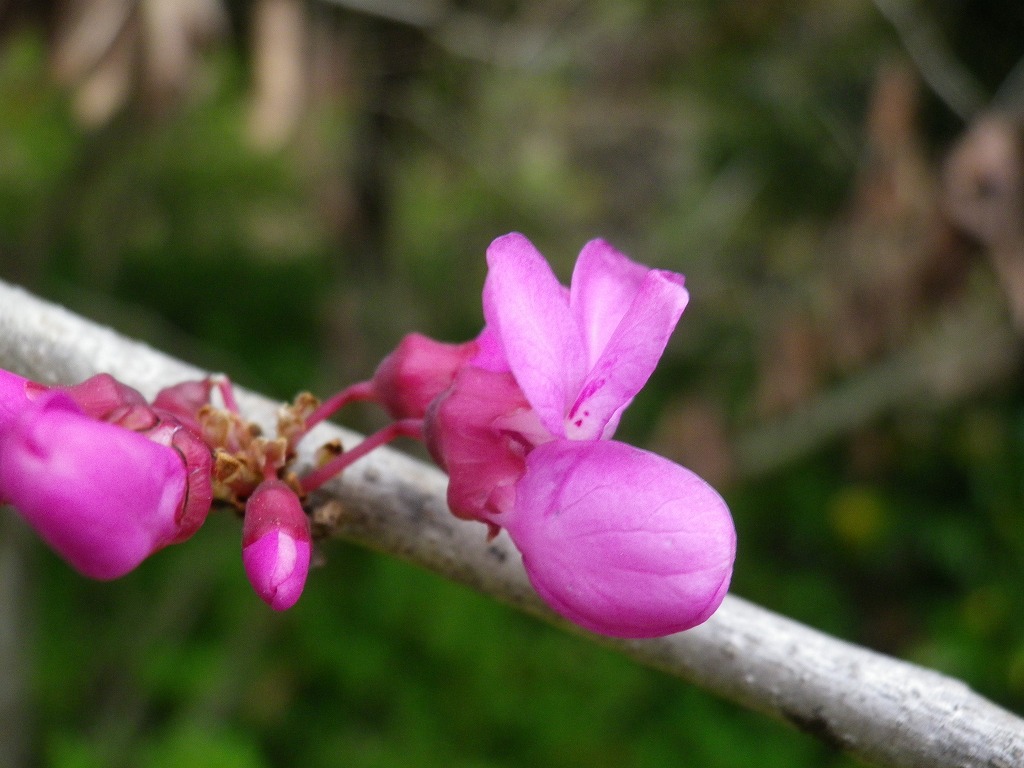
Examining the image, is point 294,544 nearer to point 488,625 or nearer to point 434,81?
point 488,625

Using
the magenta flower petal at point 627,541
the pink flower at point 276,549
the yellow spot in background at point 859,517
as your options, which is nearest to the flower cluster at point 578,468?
the magenta flower petal at point 627,541

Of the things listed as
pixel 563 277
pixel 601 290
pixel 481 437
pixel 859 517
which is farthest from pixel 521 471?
pixel 563 277

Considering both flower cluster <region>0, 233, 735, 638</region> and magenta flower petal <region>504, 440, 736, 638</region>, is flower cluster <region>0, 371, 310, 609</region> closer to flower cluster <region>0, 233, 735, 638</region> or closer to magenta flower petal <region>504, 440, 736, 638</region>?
flower cluster <region>0, 233, 735, 638</region>

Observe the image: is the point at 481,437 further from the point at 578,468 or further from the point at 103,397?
the point at 103,397

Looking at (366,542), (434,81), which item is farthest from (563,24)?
(366,542)

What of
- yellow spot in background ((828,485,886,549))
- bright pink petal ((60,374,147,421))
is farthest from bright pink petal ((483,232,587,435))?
→ yellow spot in background ((828,485,886,549))

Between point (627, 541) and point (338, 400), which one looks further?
point (338, 400)

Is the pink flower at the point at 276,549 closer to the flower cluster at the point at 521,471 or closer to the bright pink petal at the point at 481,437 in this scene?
the flower cluster at the point at 521,471
